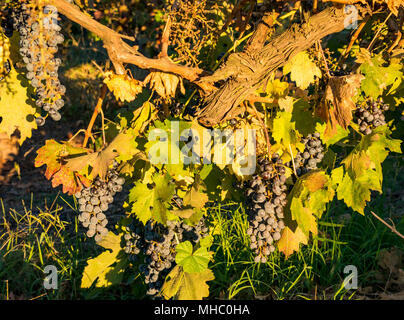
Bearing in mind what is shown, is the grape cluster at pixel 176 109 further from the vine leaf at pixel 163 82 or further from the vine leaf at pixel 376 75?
the vine leaf at pixel 376 75

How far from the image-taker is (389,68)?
2162 mm

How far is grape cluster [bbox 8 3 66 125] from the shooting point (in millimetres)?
1713

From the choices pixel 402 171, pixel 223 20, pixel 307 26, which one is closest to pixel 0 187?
pixel 223 20

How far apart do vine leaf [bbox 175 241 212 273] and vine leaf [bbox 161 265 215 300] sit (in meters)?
0.10

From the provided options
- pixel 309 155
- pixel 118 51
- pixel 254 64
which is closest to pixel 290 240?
pixel 309 155

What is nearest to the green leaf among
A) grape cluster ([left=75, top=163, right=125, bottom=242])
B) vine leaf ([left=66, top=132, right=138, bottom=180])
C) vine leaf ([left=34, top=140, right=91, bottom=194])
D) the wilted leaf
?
the wilted leaf

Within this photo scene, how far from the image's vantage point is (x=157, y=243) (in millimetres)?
2246

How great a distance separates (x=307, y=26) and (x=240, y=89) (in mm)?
413

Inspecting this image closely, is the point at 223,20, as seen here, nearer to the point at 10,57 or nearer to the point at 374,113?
the point at 374,113

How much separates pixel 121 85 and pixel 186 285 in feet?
3.46

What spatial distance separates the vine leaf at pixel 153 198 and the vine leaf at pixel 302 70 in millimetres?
760

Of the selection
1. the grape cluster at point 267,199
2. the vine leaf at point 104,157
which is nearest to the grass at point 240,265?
the grape cluster at point 267,199

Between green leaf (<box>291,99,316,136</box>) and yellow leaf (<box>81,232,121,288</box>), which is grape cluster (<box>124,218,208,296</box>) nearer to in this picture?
yellow leaf (<box>81,232,121,288</box>)

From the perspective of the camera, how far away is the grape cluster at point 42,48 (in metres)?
1.71
